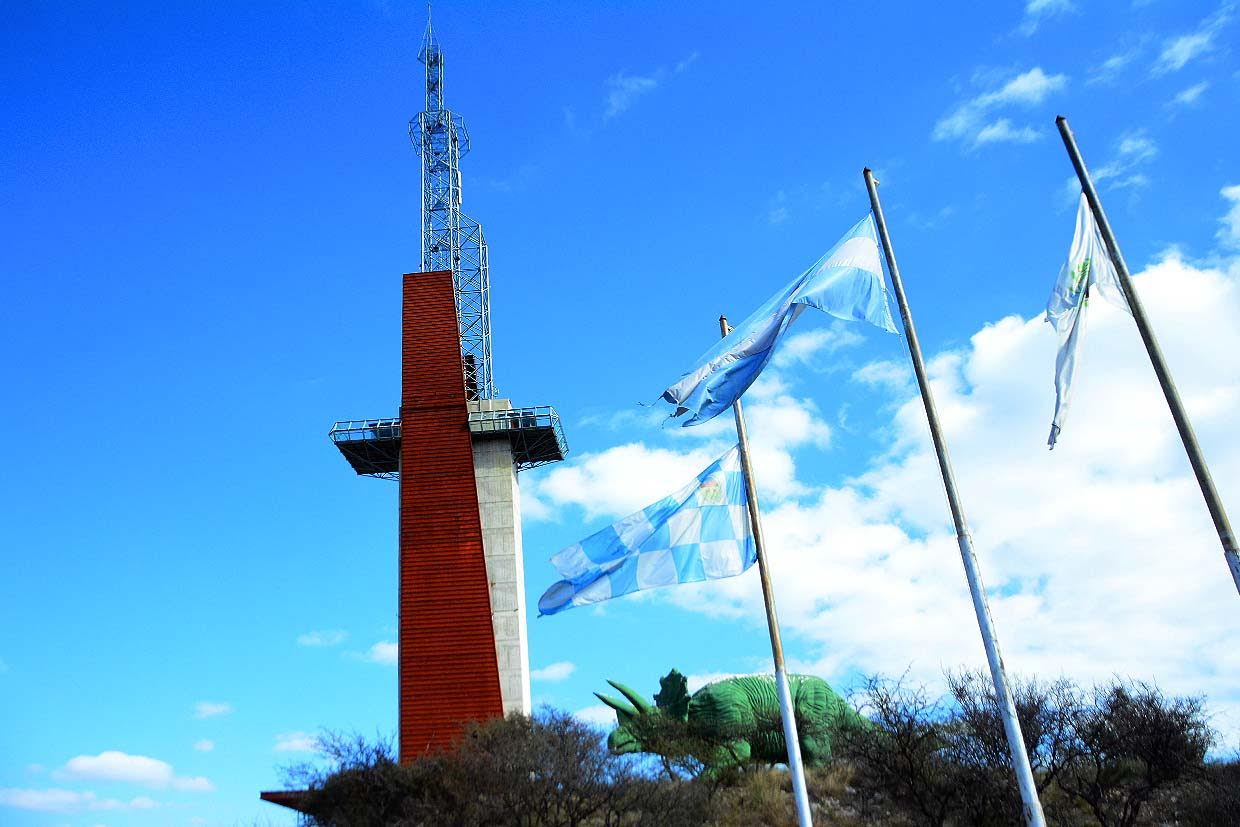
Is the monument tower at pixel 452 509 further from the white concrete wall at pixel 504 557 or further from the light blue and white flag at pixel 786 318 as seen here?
the light blue and white flag at pixel 786 318

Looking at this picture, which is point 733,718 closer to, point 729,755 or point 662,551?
point 729,755

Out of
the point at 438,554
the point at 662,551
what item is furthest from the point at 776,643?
the point at 438,554

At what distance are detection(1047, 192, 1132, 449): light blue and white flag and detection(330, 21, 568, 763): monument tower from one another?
25.8m

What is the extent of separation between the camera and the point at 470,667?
117 feet

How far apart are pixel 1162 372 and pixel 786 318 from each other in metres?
5.07

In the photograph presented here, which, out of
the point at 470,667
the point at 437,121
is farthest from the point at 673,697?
the point at 437,121

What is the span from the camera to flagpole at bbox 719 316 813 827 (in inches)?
580

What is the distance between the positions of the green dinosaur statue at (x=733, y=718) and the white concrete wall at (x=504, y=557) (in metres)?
3.49

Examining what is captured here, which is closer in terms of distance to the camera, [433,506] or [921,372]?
[921,372]

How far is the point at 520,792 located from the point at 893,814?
37.4 ft

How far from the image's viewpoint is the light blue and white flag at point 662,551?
53.6 feet

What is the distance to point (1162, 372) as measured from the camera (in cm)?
1299

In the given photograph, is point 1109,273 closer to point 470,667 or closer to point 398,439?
point 470,667

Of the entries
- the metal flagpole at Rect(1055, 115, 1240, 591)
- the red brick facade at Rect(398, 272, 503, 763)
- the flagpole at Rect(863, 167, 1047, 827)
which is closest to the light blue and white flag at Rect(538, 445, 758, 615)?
the flagpole at Rect(863, 167, 1047, 827)
